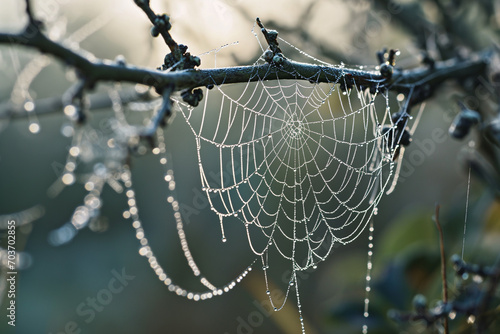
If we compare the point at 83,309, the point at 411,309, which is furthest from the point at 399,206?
the point at 83,309

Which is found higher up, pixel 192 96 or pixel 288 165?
pixel 288 165

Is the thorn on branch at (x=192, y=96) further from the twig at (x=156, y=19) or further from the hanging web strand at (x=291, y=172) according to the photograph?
the hanging web strand at (x=291, y=172)

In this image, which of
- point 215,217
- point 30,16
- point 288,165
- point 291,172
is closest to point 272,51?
point 30,16

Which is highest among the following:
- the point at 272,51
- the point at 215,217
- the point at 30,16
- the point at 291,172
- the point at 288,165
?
the point at 291,172

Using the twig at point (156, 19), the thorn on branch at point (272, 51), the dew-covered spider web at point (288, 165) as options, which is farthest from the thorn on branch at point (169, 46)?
the dew-covered spider web at point (288, 165)

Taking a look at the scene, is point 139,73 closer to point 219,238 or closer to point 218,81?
point 218,81

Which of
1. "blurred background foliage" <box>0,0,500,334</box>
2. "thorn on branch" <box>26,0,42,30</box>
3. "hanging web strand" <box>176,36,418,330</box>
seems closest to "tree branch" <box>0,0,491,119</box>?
"thorn on branch" <box>26,0,42,30</box>

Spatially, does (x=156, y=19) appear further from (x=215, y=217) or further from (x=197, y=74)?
(x=215, y=217)

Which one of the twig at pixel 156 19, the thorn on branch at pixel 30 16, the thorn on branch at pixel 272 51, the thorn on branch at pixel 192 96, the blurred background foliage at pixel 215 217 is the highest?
the blurred background foliage at pixel 215 217
